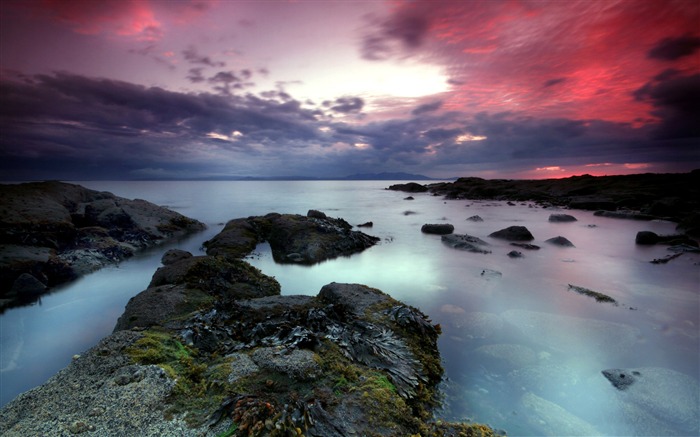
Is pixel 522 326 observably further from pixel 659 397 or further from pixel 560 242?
pixel 560 242

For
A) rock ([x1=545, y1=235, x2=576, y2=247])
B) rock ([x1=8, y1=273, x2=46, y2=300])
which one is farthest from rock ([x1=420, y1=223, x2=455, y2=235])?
rock ([x1=8, y1=273, x2=46, y2=300])

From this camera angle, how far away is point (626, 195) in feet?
128

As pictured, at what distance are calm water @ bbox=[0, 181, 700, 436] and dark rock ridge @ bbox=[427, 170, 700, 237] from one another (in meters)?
15.4

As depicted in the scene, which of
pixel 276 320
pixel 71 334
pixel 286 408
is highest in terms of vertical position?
pixel 286 408

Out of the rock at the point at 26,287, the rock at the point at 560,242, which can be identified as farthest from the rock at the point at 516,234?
the rock at the point at 26,287

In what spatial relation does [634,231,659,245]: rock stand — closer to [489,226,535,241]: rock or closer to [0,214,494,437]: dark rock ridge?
[489,226,535,241]: rock

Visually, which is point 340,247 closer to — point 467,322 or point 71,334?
point 467,322

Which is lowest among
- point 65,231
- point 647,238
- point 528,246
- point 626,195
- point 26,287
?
point 26,287

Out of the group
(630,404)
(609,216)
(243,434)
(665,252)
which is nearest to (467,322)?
(630,404)

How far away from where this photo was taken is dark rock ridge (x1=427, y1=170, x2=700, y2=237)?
2733cm

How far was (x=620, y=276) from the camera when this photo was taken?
38.4ft

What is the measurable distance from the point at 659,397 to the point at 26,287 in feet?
51.2

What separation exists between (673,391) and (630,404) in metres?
1.08

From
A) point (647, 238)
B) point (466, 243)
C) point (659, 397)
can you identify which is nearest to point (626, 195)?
point (647, 238)
